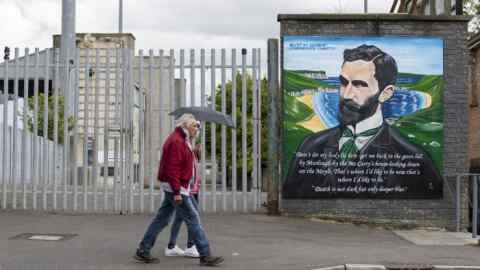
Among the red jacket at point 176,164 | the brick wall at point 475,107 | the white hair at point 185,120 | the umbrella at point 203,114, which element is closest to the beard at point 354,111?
the umbrella at point 203,114

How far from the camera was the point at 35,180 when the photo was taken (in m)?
13.1

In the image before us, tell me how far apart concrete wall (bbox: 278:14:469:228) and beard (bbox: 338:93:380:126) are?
1.26m

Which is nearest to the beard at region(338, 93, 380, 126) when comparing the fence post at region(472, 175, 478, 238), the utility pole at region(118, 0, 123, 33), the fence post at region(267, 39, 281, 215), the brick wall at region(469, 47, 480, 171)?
the fence post at region(267, 39, 281, 215)

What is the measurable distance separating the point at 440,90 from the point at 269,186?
3.62 m

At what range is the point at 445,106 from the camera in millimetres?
13266

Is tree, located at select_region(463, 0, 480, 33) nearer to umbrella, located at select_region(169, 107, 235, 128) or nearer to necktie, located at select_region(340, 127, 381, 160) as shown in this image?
necktie, located at select_region(340, 127, 381, 160)

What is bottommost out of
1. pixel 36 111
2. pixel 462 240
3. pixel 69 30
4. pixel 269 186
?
pixel 462 240

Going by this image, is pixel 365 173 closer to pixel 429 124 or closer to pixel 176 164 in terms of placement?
pixel 429 124

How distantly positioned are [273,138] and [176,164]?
493 centimetres

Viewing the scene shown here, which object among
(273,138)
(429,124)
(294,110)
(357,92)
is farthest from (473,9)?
(273,138)

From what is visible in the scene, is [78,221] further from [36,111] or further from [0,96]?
[0,96]

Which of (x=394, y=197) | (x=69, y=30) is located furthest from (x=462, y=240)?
(x=69, y=30)

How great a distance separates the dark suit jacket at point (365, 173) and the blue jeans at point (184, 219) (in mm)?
4702

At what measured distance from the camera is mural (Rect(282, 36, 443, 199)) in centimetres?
1302
